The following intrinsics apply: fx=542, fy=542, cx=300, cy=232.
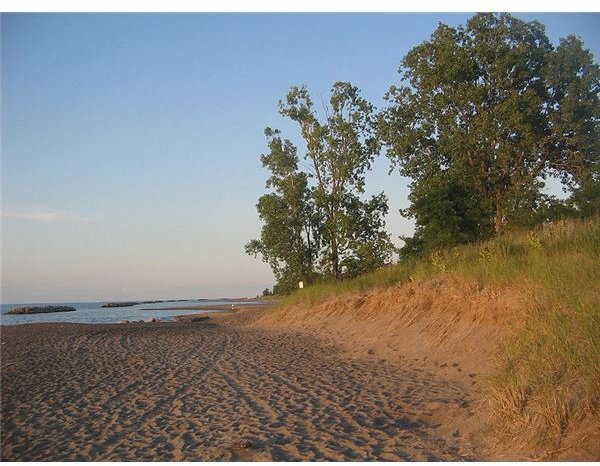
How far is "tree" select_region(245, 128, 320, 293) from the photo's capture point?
33062 millimetres

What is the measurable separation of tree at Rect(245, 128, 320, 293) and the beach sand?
18.8 metres

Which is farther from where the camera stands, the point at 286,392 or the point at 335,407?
the point at 286,392

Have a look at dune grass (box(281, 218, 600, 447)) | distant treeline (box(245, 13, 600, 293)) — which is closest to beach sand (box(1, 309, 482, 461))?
dune grass (box(281, 218, 600, 447))

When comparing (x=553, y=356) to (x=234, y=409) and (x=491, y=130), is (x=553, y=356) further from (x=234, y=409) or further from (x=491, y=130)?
(x=491, y=130)

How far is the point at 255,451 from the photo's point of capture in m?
6.04

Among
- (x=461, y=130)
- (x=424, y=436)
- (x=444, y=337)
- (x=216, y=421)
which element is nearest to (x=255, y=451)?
(x=216, y=421)

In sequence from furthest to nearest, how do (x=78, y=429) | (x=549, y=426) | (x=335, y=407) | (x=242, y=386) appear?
(x=242, y=386), (x=335, y=407), (x=78, y=429), (x=549, y=426)

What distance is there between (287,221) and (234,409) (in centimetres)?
2516

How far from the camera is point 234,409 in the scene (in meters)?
8.16

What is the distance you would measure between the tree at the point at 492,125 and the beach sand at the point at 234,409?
1372 cm

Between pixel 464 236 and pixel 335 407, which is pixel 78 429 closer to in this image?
pixel 335 407

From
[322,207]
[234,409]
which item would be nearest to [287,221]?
[322,207]

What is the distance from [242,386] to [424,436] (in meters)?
4.37

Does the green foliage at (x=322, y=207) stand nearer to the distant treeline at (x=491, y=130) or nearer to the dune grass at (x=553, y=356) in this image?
the distant treeline at (x=491, y=130)
